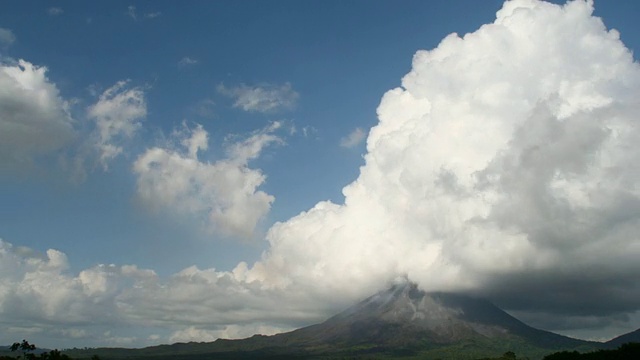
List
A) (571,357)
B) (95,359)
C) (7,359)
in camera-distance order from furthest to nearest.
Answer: (571,357) → (95,359) → (7,359)

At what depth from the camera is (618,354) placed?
171625 millimetres

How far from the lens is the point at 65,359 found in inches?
6481

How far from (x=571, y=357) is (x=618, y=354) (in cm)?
2220

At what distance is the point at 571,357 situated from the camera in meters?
192

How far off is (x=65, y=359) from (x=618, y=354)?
177145 mm

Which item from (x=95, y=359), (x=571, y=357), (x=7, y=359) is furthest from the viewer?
(x=571, y=357)

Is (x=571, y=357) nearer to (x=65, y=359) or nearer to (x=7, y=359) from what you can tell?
(x=65, y=359)

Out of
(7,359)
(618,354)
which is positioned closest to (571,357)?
(618,354)

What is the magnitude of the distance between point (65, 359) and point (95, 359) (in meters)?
9.68

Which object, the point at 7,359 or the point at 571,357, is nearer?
the point at 7,359

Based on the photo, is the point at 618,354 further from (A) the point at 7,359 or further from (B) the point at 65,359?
(A) the point at 7,359

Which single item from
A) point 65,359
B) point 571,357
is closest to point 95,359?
point 65,359

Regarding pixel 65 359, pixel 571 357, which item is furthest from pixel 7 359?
pixel 571 357

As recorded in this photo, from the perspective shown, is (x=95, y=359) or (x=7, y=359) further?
(x=95, y=359)
